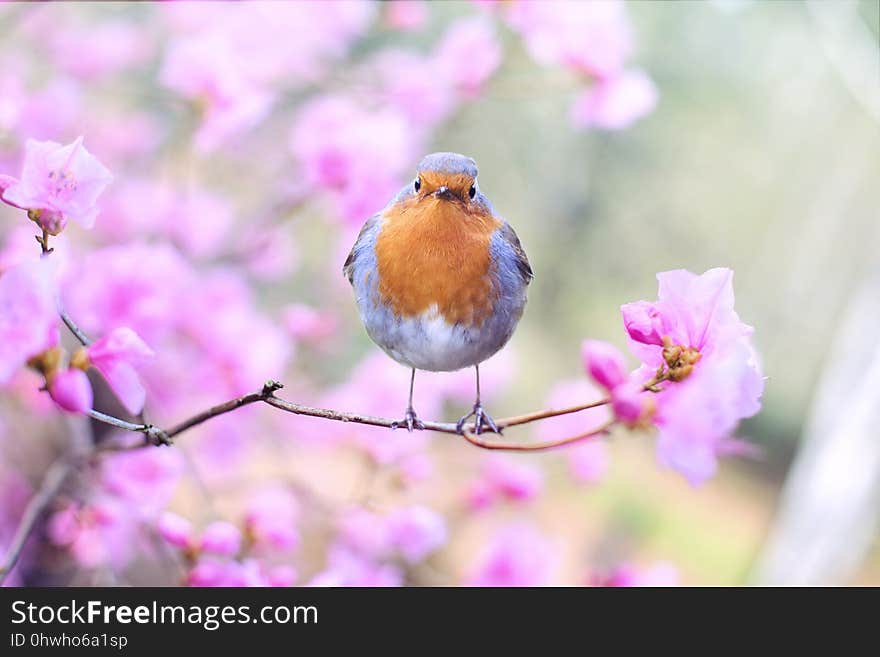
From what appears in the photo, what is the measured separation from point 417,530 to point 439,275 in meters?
0.82

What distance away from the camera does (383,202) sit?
1.50 meters

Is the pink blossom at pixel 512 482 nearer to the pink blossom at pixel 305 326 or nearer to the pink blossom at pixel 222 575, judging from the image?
the pink blossom at pixel 305 326

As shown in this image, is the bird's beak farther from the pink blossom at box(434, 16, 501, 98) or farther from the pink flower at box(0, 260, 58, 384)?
the pink blossom at box(434, 16, 501, 98)

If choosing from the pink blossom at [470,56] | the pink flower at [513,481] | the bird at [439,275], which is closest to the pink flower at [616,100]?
the pink blossom at [470,56]

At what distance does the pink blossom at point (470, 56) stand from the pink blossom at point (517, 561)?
A: 2.75 ft

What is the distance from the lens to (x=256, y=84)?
1666 millimetres

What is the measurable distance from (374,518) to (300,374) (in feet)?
2.41

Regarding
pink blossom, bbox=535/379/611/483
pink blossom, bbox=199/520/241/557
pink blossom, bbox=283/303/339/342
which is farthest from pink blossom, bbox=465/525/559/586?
pink blossom, bbox=199/520/241/557

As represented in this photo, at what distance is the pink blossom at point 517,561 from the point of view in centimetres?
143

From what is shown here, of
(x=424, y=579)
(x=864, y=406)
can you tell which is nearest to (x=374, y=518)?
(x=424, y=579)

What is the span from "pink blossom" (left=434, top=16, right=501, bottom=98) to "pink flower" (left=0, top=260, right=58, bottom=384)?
115cm

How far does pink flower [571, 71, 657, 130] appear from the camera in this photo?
1.29m

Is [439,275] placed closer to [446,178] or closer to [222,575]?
[446,178]
